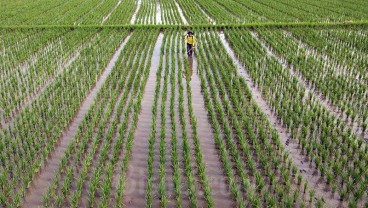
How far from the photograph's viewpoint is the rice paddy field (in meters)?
4.88

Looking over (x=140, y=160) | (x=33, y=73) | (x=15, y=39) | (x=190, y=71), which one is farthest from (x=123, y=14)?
(x=140, y=160)

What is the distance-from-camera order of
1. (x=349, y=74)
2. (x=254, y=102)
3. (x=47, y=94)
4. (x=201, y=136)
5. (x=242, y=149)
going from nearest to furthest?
1. (x=242, y=149)
2. (x=201, y=136)
3. (x=254, y=102)
4. (x=47, y=94)
5. (x=349, y=74)

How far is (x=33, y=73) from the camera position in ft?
31.7

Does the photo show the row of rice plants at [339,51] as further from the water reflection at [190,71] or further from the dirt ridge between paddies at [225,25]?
the water reflection at [190,71]

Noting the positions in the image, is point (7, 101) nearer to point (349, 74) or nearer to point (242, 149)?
point (242, 149)

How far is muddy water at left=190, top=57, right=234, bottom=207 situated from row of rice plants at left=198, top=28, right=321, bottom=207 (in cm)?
13

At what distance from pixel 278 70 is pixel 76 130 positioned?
582cm

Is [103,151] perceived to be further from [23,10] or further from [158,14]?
[23,10]

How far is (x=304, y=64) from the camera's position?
10148mm

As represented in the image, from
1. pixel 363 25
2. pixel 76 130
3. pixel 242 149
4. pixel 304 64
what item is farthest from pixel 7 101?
pixel 363 25

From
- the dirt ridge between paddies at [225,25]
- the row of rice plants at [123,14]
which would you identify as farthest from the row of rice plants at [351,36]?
the row of rice plants at [123,14]

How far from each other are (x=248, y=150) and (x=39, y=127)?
159 inches

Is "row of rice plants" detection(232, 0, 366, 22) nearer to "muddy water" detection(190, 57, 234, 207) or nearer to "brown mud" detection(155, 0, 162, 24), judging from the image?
"brown mud" detection(155, 0, 162, 24)

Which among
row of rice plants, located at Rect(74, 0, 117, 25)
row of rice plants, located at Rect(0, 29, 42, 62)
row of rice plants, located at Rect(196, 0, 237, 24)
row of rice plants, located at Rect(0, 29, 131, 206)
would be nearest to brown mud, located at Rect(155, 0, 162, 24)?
row of rice plants, located at Rect(196, 0, 237, 24)
